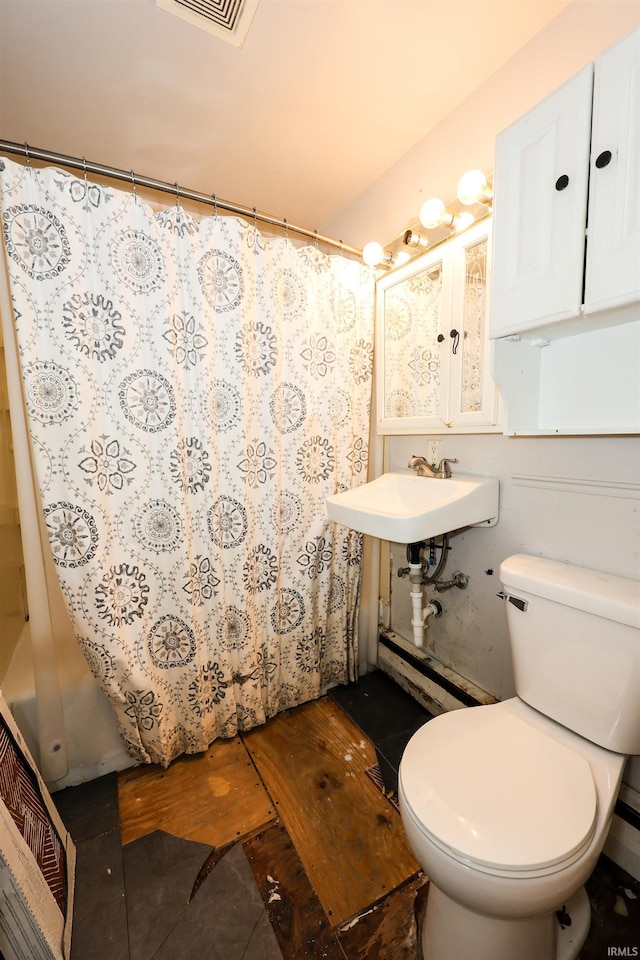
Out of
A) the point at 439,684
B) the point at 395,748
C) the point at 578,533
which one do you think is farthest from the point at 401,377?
the point at 395,748

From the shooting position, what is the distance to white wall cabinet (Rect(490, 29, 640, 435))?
743mm

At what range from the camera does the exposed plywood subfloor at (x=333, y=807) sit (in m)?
1.05

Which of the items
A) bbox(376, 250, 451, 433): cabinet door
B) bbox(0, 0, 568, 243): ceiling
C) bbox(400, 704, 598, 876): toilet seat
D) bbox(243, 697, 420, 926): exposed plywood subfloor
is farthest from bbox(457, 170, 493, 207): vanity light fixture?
bbox(243, 697, 420, 926): exposed plywood subfloor

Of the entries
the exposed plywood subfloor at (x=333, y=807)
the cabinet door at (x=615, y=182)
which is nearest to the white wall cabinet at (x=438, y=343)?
the cabinet door at (x=615, y=182)

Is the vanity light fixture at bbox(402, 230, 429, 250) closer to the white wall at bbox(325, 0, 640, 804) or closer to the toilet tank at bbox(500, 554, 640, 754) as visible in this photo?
the white wall at bbox(325, 0, 640, 804)

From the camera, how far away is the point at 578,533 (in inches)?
42.3

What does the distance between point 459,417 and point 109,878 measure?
177cm

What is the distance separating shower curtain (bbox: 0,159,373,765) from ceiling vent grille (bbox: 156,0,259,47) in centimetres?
42

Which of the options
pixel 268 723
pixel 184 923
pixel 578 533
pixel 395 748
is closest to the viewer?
pixel 184 923

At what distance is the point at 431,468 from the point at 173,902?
1510 mm

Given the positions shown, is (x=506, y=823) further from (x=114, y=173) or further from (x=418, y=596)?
(x=114, y=173)

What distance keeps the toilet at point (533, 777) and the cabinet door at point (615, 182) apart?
0.69 meters

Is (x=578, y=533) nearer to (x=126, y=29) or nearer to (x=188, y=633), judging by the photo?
(x=188, y=633)

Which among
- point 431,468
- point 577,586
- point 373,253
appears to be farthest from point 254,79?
point 577,586
